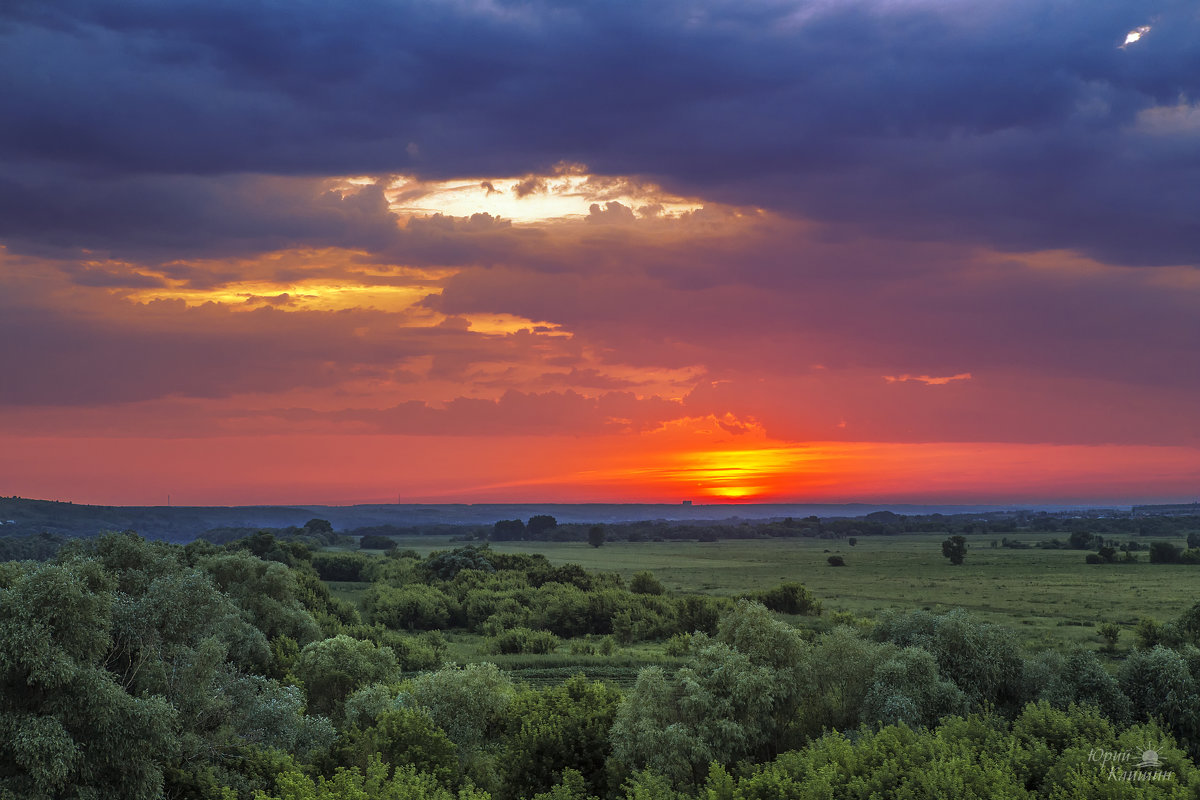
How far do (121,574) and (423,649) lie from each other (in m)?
54.4

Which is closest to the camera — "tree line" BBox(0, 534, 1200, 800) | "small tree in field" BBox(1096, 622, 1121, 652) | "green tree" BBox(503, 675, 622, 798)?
"tree line" BBox(0, 534, 1200, 800)

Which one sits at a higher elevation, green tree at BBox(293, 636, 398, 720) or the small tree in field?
green tree at BBox(293, 636, 398, 720)

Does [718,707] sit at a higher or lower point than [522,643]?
higher

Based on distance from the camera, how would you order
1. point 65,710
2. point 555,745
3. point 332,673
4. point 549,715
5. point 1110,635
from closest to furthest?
point 65,710, point 555,745, point 549,715, point 332,673, point 1110,635

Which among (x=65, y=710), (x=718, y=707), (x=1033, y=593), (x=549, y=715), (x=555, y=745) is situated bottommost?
(x=1033, y=593)

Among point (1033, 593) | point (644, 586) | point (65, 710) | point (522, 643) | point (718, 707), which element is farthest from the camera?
point (644, 586)

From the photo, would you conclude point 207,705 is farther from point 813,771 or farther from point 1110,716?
point 1110,716

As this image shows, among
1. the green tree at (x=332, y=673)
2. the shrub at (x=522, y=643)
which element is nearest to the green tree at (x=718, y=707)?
the green tree at (x=332, y=673)

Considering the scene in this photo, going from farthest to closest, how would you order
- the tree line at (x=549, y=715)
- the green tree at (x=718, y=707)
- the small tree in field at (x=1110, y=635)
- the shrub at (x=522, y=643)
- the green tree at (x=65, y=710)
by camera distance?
the shrub at (x=522, y=643) → the small tree in field at (x=1110, y=635) → the green tree at (x=718, y=707) → the tree line at (x=549, y=715) → the green tree at (x=65, y=710)

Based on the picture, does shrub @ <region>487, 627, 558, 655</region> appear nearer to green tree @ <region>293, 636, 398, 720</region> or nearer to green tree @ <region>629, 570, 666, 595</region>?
green tree @ <region>629, 570, 666, 595</region>

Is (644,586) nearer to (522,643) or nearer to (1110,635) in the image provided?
(522,643)

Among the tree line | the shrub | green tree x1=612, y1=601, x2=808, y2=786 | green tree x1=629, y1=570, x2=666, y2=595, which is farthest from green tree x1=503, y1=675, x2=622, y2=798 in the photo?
green tree x1=629, y1=570, x2=666, y2=595

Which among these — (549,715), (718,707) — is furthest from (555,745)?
(718,707)

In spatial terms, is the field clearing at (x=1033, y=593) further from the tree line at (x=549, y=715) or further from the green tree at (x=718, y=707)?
the green tree at (x=718, y=707)
